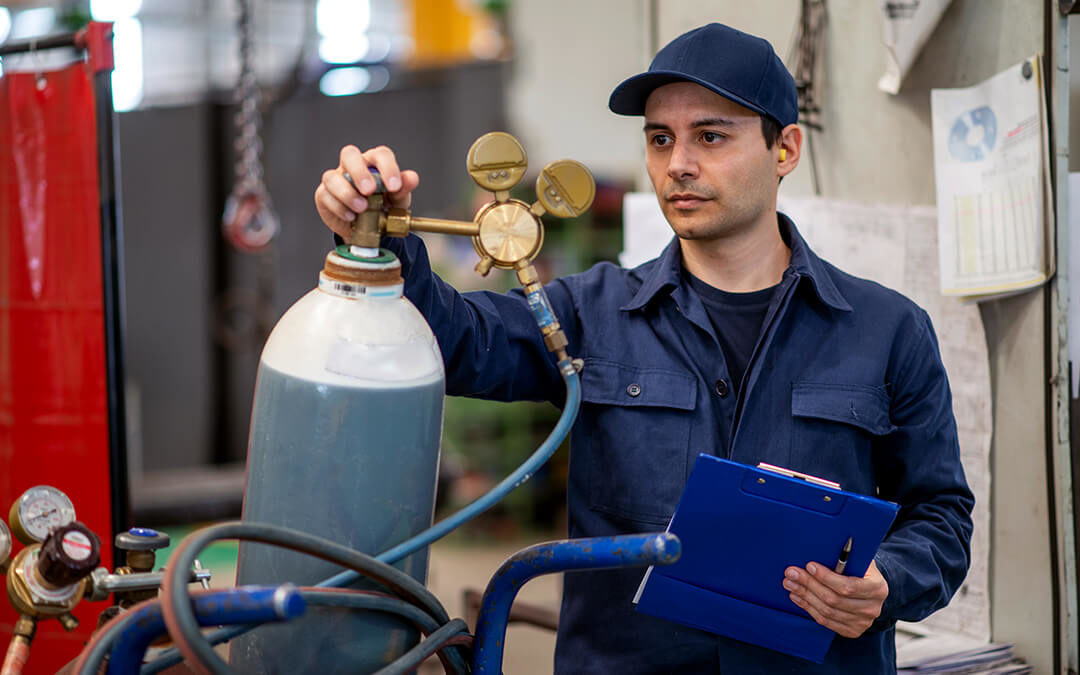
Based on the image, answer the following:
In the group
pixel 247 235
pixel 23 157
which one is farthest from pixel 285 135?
pixel 23 157

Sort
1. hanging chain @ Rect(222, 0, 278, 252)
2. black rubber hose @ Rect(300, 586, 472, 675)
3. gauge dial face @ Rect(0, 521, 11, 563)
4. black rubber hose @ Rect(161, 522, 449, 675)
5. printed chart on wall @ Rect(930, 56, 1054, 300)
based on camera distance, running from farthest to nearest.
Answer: hanging chain @ Rect(222, 0, 278, 252) < printed chart on wall @ Rect(930, 56, 1054, 300) < gauge dial face @ Rect(0, 521, 11, 563) < black rubber hose @ Rect(300, 586, 472, 675) < black rubber hose @ Rect(161, 522, 449, 675)

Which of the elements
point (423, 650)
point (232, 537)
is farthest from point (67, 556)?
point (423, 650)

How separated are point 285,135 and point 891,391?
5807 millimetres

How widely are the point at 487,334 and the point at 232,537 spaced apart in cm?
59

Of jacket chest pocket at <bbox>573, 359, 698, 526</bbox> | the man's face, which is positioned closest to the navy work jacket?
jacket chest pocket at <bbox>573, 359, 698, 526</bbox>

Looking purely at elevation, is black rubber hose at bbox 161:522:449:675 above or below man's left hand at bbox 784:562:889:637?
above

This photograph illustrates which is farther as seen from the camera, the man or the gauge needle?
the man

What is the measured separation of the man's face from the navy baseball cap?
0.03 metres

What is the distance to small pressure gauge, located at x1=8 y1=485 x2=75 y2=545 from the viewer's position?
1.00 metres

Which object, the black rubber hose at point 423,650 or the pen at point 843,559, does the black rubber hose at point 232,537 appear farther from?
the pen at point 843,559

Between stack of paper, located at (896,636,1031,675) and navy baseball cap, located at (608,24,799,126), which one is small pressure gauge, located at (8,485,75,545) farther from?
stack of paper, located at (896,636,1031,675)

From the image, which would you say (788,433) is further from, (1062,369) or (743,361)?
(1062,369)

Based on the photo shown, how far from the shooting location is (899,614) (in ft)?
4.22

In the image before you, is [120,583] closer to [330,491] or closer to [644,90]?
[330,491]
